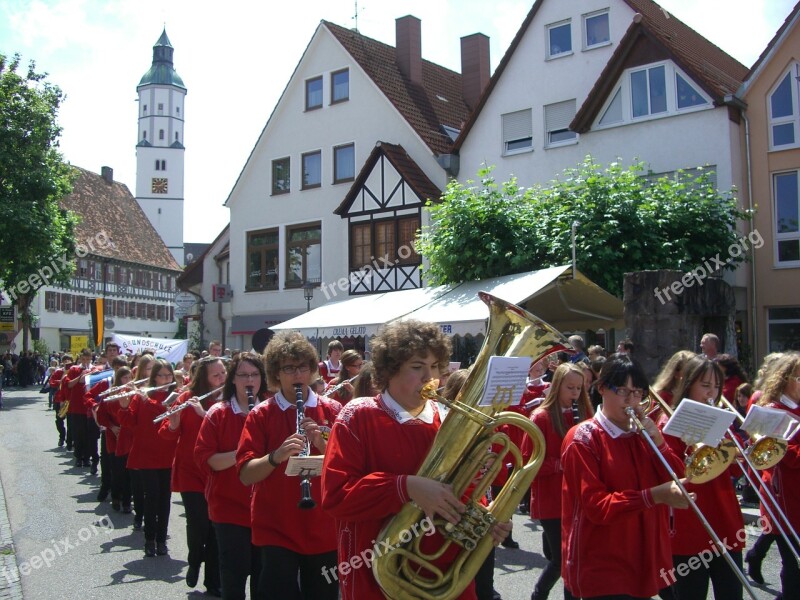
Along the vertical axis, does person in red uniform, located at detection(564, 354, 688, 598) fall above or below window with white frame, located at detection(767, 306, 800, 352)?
below

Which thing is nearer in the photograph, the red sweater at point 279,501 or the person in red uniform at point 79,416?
the red sweater at point 279,501

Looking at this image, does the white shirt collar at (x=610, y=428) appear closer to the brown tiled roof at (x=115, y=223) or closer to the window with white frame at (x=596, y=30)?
the window with white frame at (x=596, y=30)

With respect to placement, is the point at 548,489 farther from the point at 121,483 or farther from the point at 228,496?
the point at 121,483

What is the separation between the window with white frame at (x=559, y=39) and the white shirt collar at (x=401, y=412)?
66.5 feet

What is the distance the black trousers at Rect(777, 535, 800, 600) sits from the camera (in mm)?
4945

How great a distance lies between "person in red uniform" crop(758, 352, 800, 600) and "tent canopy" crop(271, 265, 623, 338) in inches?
292

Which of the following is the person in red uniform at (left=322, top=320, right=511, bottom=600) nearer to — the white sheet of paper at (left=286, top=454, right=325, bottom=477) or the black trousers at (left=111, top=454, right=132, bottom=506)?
the white sheet of paper at (left=286, top=454, right=325, bottom=477)

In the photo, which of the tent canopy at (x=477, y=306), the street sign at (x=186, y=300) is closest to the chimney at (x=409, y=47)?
the tent canopy at (x=477, y=306)

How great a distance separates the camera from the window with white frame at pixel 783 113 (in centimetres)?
1859

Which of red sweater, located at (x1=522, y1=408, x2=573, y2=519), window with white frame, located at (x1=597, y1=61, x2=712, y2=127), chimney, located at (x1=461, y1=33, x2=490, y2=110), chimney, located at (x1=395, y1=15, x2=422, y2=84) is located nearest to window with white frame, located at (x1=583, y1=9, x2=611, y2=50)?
window with white frame, located at (x1=597, y1=61, x2=712, y2=127)

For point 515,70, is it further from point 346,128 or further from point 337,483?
point 337,483

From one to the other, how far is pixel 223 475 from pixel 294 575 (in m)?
1.03

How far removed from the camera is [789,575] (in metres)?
4.99

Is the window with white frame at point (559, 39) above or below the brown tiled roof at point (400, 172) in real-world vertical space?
above
